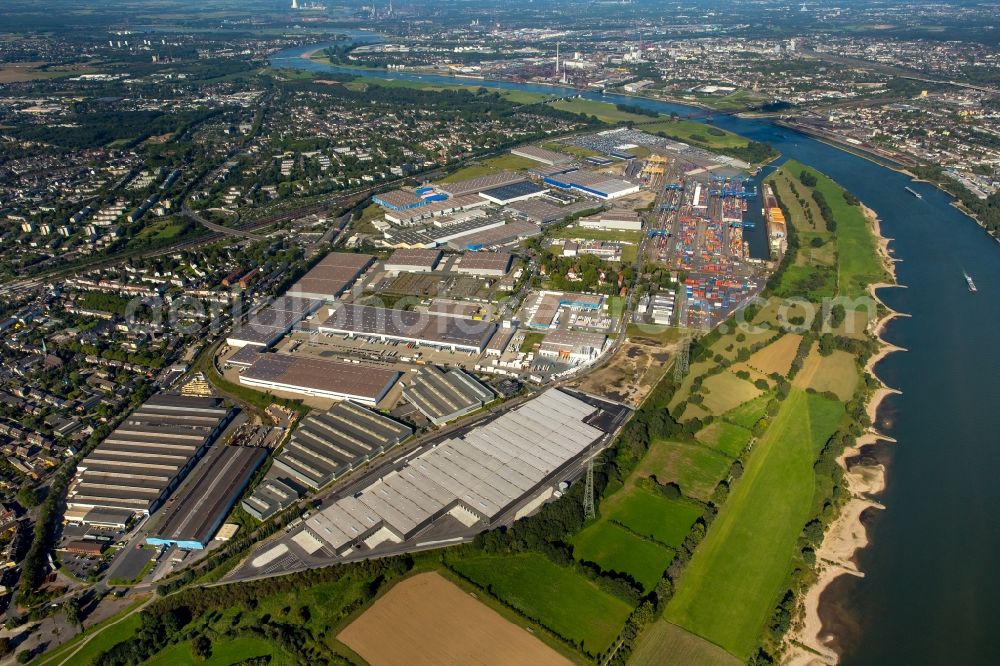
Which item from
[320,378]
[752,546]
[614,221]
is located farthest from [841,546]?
[614,221]

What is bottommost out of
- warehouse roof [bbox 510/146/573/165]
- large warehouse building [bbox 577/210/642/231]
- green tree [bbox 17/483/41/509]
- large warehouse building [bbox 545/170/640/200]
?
green tree [bbox 17/483/41/509]

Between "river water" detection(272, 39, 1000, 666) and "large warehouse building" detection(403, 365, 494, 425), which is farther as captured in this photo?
"large warehouse building" detection(403, 365, 494, 425)

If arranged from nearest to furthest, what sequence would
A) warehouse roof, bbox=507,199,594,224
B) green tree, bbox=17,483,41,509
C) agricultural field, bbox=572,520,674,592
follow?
agricultural field, bbox=572,520,674,592
green tree, bbox=17,483,41,509
warehouse roof, bbox=507,199,594,224

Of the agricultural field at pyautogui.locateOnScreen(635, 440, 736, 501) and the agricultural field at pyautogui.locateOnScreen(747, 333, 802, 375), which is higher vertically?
the agricultural field at pyautogui.locateOnScreen(747, 333, 802, 375)

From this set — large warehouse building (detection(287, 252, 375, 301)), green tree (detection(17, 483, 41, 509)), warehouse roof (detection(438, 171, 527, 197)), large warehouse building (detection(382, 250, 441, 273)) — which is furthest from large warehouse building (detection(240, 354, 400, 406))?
warehouse roof (detection(438, 171, 527, 197))

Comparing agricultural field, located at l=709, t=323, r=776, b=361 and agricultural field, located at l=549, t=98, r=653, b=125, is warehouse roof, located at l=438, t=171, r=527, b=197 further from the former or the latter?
agricultural field, located at l=709, t=323, r=776, b=361

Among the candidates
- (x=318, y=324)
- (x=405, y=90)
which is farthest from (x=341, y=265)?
(x=405, y=90)

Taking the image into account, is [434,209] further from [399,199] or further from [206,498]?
[206,498]
